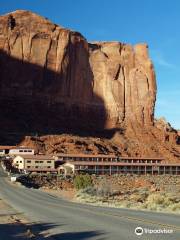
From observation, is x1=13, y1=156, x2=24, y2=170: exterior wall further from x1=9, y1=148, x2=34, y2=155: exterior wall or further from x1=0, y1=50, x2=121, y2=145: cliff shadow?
x1=0, y1=50, x2=121, y2=145: cliff shadow

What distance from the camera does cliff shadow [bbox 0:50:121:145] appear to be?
404ft

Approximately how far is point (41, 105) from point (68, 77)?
1568cm

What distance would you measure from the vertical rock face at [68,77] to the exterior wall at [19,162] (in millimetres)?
29817

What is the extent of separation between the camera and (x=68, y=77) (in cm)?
14125

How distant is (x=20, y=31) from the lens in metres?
136

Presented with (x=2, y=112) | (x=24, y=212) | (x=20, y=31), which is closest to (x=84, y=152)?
(x=2, y=112)

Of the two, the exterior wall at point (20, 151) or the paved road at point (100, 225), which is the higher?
the exterior wall at point (20, 151)

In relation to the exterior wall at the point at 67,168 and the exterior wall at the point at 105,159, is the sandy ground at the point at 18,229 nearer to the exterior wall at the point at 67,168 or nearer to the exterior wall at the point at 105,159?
the exterior wall at the point at 67,168

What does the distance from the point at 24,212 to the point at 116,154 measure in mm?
89531

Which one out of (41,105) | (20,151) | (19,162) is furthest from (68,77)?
(19,162)

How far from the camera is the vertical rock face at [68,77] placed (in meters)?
130

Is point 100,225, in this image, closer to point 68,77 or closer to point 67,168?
point 67,168

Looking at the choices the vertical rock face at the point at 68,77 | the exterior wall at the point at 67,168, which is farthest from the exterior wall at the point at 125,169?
the vertical rock face at the point at 68,77

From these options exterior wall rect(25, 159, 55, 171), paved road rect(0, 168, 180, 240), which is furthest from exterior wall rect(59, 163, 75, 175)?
paved road rect(0, 168, 180, 240)
